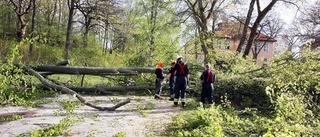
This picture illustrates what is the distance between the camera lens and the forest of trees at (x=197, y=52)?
18.2 feet

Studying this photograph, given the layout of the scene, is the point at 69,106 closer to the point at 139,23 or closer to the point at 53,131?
the point at 53,131

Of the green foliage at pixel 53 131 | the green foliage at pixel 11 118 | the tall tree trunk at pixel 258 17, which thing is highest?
the tall tree trunk at pixel 258 17

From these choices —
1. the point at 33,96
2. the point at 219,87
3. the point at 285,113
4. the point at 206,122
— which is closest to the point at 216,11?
the point at 219,87

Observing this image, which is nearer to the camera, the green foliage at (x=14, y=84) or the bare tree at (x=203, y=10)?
the green foliage at (x=14, y=84)

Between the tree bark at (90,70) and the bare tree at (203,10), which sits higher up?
the bare tree at (203,10)

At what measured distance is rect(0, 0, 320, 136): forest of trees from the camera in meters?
5.56

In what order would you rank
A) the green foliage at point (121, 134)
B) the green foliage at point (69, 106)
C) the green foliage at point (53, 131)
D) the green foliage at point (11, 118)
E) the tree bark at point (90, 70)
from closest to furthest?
the green foliage at point (53, 131) < the green foliage at point (121, 134) < the green foliage at point (11, 118) < the green foliage at point (69, 106) < the tree bark at point (90, 70)

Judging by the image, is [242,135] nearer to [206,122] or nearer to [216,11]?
[206,122]

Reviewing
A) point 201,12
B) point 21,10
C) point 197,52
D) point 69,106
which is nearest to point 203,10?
point 201,12

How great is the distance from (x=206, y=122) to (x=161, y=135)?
97cm

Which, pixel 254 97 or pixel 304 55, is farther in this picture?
pixel 254 97

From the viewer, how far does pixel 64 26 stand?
32500 mm

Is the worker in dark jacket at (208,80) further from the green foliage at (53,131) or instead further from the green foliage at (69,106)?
the green foliage at (53,131)

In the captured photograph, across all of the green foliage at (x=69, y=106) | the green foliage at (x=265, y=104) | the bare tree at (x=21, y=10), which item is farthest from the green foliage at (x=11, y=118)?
the bare tree at (x=21, y=10)
